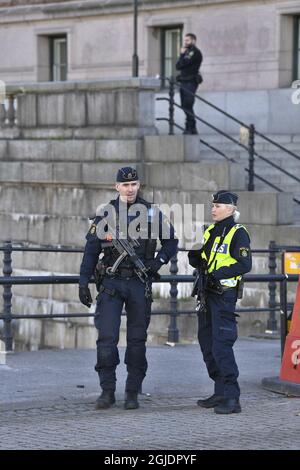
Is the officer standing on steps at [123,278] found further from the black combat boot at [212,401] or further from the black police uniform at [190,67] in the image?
the black police uniform at [190,67]

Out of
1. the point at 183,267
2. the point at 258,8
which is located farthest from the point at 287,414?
the point at 258,8

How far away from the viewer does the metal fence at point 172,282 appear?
11.4 m

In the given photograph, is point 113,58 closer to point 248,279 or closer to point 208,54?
point 208,54

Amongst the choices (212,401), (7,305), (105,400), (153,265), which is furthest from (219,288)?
(7,305)

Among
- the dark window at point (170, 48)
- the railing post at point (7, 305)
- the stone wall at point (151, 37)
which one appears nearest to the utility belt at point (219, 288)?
the railing post at point (7, 305)

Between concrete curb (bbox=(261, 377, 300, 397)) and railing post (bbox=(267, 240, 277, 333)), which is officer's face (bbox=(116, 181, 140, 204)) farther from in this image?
railing post (bbox=(267, 240, 277, 333))

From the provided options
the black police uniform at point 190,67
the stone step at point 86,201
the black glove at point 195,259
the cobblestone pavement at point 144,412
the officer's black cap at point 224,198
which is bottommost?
the cobblestone pavement at point 144,412

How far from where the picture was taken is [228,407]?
10742 millimetres

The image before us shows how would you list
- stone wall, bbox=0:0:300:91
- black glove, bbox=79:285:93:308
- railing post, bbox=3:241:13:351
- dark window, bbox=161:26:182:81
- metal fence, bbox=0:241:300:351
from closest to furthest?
black glove, bbox=79:285:93:308 < metal fence, bbox=0:241:300:351 < railing post, bbox=3:241:13:351 < stone wall, bbox=0:0:300:91 < dark window, bbox=161:26:182:81

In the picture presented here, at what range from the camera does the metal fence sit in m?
11.4

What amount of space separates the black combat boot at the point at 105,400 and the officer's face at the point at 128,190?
1.58m

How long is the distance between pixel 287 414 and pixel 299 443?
1.24 meters

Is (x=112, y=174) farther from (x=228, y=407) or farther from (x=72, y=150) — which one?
(x=228, y=407)

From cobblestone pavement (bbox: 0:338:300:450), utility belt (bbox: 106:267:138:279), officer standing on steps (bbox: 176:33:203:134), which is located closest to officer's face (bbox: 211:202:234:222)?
utility belt (bbox: 106:267:138:279)
